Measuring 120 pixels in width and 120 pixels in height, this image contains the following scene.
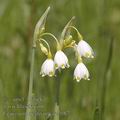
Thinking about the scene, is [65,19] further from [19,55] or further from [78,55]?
[78,55]

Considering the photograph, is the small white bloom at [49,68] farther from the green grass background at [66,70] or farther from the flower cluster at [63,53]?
the green grass background at [66,70]

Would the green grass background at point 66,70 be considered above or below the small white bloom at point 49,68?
above

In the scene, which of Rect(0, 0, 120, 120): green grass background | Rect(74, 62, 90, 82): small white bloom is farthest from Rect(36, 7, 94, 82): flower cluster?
Rect(0, 0, 120, 120): green grass background

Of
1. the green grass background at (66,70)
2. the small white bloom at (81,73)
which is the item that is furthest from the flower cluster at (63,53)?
the green grass background at (66,70)

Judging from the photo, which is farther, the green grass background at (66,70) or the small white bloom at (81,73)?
the green grass background at (66,70)

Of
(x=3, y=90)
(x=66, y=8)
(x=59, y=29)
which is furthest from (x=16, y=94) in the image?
(x=66, y=8)

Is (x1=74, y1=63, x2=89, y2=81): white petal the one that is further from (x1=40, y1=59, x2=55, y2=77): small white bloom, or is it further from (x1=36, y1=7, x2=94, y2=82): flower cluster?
(x1=40, y1=59, x2=55, y2=77): small white bloom

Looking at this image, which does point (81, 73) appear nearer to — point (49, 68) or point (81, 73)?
point (81, 73)

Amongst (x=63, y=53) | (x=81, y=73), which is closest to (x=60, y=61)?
(x=63, y=53)
